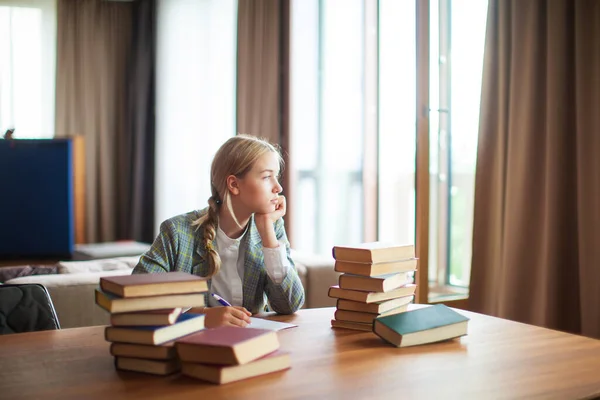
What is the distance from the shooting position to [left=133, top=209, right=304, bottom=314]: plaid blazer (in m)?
1.78

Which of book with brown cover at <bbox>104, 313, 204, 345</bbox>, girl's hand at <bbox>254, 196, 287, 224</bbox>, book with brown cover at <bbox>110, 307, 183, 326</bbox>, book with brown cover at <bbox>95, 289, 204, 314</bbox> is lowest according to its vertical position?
book with brown cover at <bbox>104, 313, 204, 345</bbox>

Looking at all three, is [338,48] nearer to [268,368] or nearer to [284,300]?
[284,300]

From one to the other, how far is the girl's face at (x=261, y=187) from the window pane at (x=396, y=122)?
204 cm

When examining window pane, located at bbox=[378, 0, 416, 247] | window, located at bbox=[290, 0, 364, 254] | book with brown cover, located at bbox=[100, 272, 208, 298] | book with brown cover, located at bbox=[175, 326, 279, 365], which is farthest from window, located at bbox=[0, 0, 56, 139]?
book with brown cover, located at bbox=[175, 326, 279, 365]

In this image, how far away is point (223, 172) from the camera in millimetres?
1942

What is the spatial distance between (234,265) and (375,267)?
1.89 feet

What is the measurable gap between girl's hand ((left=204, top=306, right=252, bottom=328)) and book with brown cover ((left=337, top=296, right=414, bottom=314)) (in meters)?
0.22

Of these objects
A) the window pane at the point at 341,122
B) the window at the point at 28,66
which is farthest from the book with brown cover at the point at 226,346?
the window at the point at 28,66

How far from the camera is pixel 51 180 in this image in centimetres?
343

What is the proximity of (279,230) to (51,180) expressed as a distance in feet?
6.29

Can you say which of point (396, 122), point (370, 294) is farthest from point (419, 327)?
point (396, 122)

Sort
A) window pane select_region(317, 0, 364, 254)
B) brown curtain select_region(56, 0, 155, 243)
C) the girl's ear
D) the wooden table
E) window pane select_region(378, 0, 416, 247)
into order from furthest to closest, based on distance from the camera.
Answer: brown curtain select_region(56, 0, 155, 243) < window pane select_region(317, 0, 364, 254) < window pane select_region(378, 0, 416, 247) < the girl's ear < the wooden table

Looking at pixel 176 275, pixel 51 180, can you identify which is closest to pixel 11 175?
pixel 51 180

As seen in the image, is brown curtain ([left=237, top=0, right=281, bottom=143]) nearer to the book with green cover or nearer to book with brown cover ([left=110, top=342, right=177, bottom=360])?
the book with green cover
